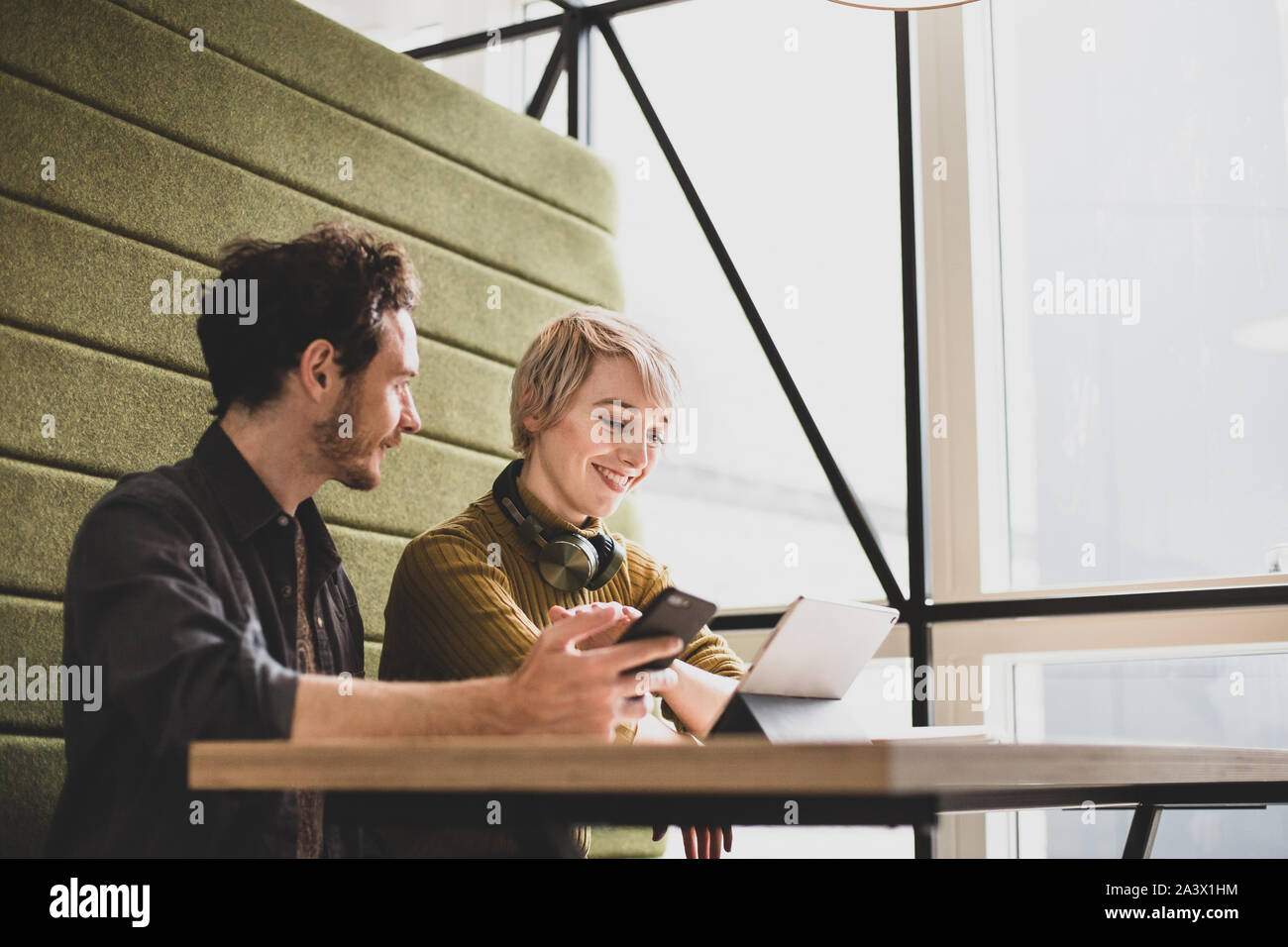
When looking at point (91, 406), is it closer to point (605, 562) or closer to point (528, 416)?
point (528, 416)

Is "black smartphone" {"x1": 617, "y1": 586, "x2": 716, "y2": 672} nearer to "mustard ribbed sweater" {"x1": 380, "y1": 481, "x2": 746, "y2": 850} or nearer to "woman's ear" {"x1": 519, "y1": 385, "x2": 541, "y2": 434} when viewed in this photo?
"mustard ribbed sweater" {"x1": 380, "y1": 481, "x2": 746, "y2": 850}

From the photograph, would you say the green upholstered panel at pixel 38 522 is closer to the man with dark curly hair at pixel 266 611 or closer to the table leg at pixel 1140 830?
the man with dark curly hair at pixel 266 611

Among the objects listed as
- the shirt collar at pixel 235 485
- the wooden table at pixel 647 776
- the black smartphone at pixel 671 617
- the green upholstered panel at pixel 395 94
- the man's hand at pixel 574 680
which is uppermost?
the green upholstered panel at pixel 395 94

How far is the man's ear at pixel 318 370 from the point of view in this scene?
1853 mm

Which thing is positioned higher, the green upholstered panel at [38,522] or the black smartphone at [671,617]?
the green upholstered panel at [38,522]

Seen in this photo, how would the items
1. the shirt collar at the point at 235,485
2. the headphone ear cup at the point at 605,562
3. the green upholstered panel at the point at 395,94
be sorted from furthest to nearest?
the green upholstered panel at the point at 395,94, the headphone ear cup at the point at 605,562, the shirt collar at the point at 235,485

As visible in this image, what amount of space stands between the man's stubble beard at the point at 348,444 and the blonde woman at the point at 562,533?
0.19 meters

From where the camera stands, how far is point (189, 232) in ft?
7.79

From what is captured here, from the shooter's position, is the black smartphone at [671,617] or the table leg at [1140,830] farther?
the table leg at [1140,830]

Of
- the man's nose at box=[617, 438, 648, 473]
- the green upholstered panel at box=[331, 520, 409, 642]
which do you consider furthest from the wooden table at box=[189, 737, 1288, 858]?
the green upholstered panel at box=[331, 520, 409, 642]

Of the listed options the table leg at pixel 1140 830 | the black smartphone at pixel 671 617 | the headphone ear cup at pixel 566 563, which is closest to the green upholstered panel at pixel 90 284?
the headphone ear cup at pixel 566 563

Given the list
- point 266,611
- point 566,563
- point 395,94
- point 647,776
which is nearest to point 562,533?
point 566,563

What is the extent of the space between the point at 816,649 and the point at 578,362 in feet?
2.87
